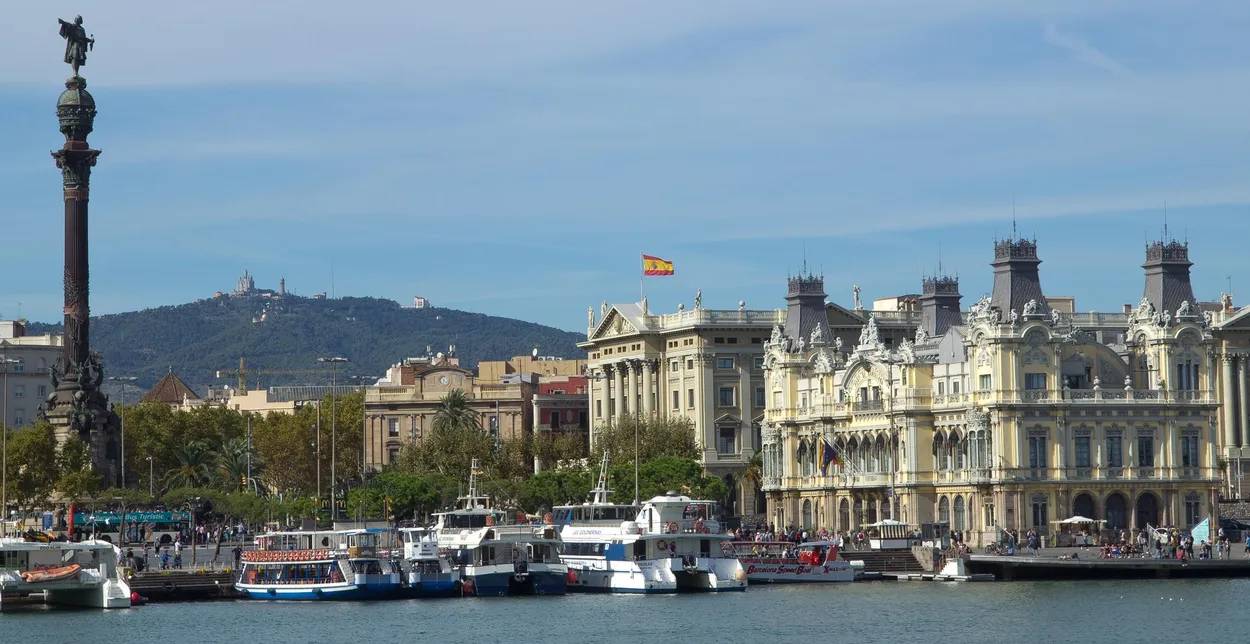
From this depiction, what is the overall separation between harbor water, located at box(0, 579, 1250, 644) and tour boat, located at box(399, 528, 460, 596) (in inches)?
63.1

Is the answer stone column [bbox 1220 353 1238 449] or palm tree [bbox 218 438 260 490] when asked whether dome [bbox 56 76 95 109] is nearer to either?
palm tree [bbox 218 438 260 490]

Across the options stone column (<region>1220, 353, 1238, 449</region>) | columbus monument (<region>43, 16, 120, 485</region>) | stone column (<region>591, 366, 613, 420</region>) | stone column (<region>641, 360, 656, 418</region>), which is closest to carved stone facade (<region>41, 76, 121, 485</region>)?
columbus monument (<region>43, 16, 120, 485</region>)

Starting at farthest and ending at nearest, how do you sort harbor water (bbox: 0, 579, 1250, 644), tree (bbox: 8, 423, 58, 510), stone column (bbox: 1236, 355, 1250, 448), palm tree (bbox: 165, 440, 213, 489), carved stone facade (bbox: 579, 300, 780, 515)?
palm tree (bbox: 165, 440, 213, 489)
carved stone facade (bbox: 579, 300, 780, 515)
stone column (bbox: 1236, 355, 1250, 448)
tree (bbox: 8, 423, 58, 510)
harbor water (bbox: 0, 579, 1250, 644)

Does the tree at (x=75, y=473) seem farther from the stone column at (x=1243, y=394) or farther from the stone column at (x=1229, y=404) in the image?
the stone column at (x=1243, y=394)

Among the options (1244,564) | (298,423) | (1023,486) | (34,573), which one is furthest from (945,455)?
(298,423)

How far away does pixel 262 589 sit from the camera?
10919 cm

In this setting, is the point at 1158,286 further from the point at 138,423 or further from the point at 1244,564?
the point at 138,423

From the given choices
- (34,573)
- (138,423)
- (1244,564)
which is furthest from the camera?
(138,423)

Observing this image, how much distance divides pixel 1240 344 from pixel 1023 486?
3440 cm

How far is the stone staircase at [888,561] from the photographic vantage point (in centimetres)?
12412

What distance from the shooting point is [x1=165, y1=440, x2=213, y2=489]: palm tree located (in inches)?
6914

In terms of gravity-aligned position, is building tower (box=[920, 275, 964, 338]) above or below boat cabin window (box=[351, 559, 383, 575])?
above

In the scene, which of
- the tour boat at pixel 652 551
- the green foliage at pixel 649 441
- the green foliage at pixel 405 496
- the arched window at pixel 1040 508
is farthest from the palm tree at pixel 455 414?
the tour boat at pixel 652 551

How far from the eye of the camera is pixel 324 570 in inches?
4286
